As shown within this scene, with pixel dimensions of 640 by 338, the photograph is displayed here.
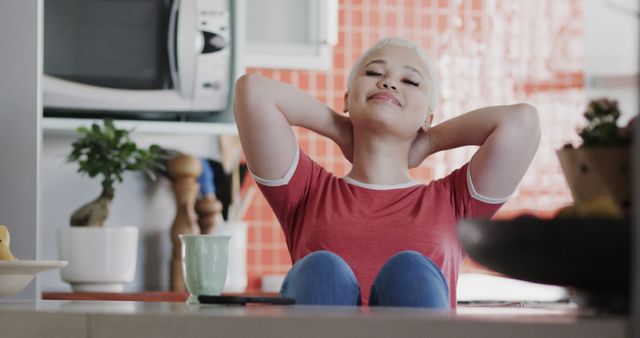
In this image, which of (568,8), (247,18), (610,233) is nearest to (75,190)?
(247,18)

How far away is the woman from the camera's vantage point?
70.6 inches

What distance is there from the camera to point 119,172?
305 centimetres

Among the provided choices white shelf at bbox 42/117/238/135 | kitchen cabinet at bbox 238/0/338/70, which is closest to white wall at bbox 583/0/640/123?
white shelf at bbox 42/117/238/135

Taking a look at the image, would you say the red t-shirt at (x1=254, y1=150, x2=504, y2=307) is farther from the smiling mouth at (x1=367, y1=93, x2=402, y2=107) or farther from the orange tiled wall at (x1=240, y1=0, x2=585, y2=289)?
the orange tiled wall at (x1=240, y1=0, x2=585, y2=289)

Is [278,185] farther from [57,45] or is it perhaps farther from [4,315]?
[57,45]

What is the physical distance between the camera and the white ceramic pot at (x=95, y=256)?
294cm

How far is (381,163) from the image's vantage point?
1877 mm

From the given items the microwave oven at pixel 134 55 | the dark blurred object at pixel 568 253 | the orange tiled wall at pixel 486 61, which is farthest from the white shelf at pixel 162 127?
the dark blurred object at pixel 568 253

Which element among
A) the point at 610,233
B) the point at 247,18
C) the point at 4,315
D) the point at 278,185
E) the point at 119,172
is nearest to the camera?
the point at 610,233

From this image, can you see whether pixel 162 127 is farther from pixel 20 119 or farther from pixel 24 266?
pixel 24 266

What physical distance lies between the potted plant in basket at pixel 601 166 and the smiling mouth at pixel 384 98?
3.33 ft

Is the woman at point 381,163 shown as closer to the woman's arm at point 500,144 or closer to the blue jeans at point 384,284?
the woman's arm at point 500,144

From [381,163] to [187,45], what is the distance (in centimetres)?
144

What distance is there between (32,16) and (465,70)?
7.31ft
